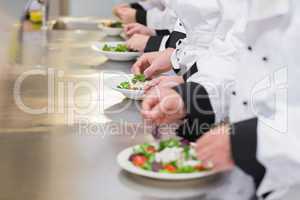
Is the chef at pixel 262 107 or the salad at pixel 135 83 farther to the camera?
the salad at pixel 135 83

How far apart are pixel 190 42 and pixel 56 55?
66 cm

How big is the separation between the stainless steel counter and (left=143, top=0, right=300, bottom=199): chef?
6 cm

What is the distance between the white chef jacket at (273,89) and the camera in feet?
2.83

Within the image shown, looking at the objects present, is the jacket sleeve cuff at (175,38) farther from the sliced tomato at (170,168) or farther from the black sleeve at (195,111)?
the sliced tomato at (170,168)

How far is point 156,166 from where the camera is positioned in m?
0.90

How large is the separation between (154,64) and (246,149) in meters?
0.73

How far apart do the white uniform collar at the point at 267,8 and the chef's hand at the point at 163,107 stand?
0.70 ft

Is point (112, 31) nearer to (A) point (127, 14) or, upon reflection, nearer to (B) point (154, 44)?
(A) point (127, 14)

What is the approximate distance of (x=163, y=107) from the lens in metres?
1.06

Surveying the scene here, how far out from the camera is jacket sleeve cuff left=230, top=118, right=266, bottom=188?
2.88 feet

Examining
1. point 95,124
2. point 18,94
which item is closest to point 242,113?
point 95,124

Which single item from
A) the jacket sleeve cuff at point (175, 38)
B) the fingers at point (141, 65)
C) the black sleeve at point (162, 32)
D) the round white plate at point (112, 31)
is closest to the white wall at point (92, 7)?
the round white plate at point (112, 31)

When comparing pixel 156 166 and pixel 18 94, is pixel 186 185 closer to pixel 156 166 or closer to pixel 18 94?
pixel 156 166

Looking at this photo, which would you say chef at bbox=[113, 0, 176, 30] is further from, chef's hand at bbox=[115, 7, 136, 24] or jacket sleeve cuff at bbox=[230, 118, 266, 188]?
jacket sleeve cuff at bbox=[230, 118, 266, 188]
